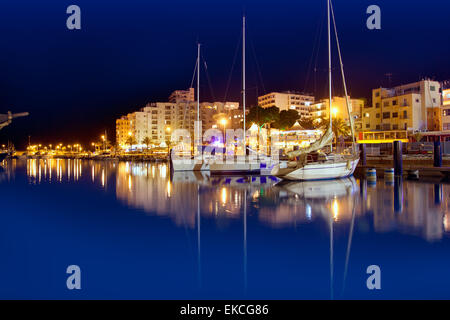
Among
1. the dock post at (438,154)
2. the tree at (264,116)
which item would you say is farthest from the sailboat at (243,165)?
the tree at (264,116)

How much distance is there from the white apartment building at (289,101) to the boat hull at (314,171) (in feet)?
342

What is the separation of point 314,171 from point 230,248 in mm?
16515

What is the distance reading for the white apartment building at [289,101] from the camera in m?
128

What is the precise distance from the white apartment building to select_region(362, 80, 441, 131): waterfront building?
65404mm

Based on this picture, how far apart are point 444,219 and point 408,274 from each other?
20.5ft

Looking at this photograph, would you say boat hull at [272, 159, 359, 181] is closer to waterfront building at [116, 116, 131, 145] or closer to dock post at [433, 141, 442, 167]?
dock post at [433, 141, 442, 167]

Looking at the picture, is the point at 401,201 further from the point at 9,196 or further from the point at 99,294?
the point at 9,196

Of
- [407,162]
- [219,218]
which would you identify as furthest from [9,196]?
[407,162]

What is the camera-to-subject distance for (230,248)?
8.92m

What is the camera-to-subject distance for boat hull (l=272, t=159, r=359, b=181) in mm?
24000

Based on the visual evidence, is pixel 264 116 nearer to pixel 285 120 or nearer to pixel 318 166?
pixel 285 120

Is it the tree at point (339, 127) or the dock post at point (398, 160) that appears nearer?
the dock post at point (398, 160)

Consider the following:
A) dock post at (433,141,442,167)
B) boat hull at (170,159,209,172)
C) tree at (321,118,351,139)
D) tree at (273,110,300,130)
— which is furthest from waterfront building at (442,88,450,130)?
boat hull at (170,159,209,172)

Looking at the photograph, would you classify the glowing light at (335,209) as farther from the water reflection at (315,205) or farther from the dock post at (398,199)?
the dock post at (398,199)
